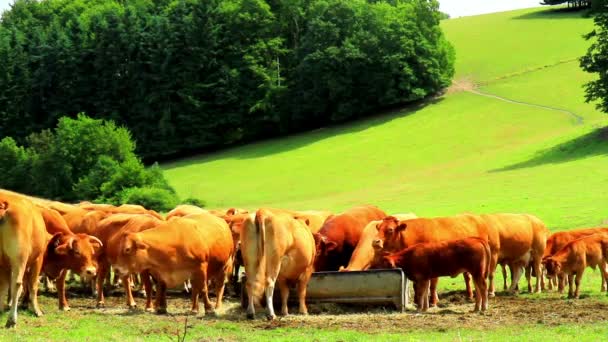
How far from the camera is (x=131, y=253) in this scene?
49.6 feet

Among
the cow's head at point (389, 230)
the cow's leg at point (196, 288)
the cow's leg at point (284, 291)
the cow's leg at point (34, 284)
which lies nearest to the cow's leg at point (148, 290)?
the cow's leg at point (196, 288)

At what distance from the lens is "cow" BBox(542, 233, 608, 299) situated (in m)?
18.2

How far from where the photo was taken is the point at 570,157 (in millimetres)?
52094

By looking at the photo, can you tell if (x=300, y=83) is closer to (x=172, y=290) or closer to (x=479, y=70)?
(x=479, y=70)

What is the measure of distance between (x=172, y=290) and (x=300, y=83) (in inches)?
2701

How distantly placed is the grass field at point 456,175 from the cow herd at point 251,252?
1.85 ft

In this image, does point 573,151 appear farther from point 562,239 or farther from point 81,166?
point 562,239

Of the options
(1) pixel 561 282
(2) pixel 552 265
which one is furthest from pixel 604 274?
(2) pixel 552 265

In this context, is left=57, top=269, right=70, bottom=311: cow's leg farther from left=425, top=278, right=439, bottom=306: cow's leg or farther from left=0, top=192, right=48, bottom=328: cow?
left=425, top=278, right=439, bottom=306: cow's leg

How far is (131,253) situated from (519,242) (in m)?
9.00

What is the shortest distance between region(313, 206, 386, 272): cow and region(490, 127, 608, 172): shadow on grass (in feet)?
110

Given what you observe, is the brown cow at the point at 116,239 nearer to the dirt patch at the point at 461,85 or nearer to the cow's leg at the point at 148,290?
the cow's leg at the point at 148,290

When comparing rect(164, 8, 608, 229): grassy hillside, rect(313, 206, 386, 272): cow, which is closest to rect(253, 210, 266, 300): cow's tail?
rect(313, 206, 386, 272): cow

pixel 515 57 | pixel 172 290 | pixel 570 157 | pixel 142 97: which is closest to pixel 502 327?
pixel 172 290
